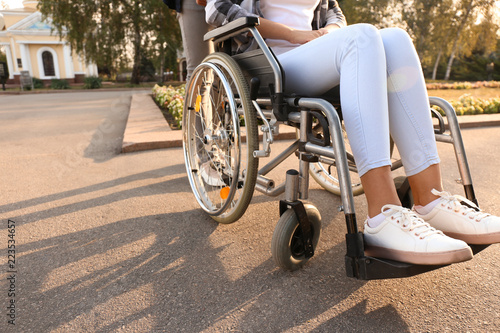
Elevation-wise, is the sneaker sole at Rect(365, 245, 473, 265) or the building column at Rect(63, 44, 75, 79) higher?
the building column at Rect(63, 44, 75, 79)

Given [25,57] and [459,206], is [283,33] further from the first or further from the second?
[25,57]

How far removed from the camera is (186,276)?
4.61 ft

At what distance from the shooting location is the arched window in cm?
2922

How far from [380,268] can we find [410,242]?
113mm

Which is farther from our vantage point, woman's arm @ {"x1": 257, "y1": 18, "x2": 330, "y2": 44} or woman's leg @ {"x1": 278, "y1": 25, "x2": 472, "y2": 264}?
woman's arm @ {"x1": 257, "y1": 18, "x2": 330, "y2": 44}

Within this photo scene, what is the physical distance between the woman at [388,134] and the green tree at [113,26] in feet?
55.8

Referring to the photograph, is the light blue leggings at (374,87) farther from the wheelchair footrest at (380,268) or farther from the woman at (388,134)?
the wheelchair footrest at (380,268)

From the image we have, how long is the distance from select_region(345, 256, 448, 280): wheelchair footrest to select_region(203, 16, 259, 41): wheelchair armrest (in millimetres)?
908

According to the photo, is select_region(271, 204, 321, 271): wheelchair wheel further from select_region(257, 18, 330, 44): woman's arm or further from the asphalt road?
select_region(257, 18, 330, 44): woman's arm

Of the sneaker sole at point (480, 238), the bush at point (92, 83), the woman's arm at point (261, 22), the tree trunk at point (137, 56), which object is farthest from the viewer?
the bush at point (92, 83)

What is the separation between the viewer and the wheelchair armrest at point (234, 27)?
1396 mm

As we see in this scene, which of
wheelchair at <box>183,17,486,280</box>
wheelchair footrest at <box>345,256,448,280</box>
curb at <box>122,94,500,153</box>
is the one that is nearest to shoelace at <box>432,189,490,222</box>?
wheelchair at <box>183,17,486,280</box>

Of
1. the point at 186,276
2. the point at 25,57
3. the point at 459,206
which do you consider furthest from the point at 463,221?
the point at 25,57

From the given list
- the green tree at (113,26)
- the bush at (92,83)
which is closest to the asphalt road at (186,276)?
the green tree at (113,26)
